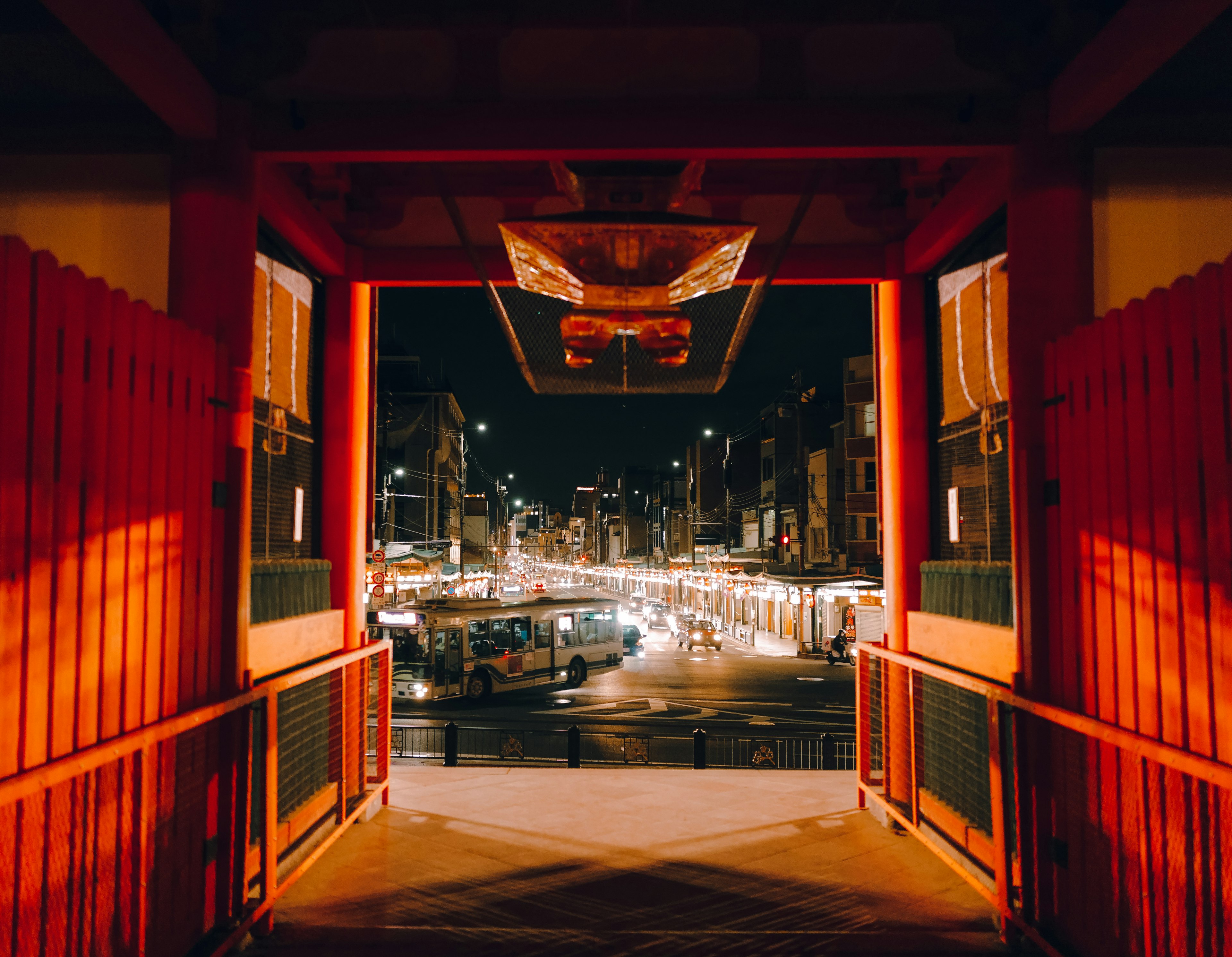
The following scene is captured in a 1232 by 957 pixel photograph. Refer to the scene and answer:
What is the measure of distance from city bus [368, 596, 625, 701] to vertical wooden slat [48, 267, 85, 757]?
52.4 ft

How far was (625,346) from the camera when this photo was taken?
6.29 m

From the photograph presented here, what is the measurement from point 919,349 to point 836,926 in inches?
189

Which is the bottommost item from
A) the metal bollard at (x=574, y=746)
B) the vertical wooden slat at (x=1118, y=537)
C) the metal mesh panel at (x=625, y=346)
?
the metal bollard at (x=574, y=746)

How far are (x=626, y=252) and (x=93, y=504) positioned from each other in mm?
3565

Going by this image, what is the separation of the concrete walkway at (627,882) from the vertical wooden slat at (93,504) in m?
1.93

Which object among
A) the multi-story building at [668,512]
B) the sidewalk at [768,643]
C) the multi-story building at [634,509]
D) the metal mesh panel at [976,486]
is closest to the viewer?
the metal mesh panel at [976,486]

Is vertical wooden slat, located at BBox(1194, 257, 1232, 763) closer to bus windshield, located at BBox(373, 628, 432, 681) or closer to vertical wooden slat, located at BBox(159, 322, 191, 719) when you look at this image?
vertical wooden slat, located at BBox(159, 322, 191, 719)

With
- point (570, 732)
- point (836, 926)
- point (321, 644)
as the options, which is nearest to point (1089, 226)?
point (836, 926)

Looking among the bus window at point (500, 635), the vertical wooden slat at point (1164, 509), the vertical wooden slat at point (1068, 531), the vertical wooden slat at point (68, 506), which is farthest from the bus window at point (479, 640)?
the vertical wooden slat at point (1164, 509)

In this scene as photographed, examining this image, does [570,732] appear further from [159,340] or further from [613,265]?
[159,340]

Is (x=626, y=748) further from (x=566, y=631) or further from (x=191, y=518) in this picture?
(x=191, y=518)

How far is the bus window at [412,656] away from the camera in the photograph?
66.4ft

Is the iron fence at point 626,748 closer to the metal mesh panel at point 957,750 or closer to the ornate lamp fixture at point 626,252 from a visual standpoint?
the metal mesh panel at point 957,750

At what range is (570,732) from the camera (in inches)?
426
